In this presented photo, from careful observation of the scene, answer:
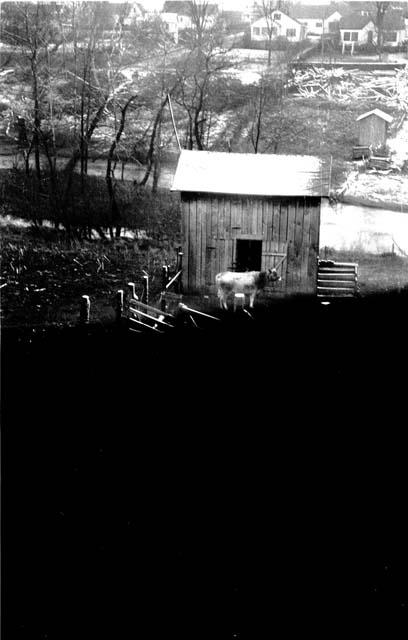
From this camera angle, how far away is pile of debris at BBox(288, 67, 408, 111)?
435cm

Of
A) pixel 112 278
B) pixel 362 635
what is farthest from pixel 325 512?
pixel 112 278

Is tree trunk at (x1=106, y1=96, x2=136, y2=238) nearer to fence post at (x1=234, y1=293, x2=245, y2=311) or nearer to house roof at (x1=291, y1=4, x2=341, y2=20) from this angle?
fence post at (x1=234, y1=293, x2=245, y2=311)

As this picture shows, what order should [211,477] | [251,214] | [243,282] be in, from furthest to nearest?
[251,214], [243,282], [211,477]

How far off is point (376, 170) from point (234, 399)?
1783mm

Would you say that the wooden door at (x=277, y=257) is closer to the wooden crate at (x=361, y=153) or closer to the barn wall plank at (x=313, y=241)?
the barn wall plank at (x=313, y=241)

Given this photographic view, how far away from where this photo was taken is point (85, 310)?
14.8ft

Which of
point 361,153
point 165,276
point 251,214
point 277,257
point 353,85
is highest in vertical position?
point 353,85

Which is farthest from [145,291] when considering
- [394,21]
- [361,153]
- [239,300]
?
[394,21]

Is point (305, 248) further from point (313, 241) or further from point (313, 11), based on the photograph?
point (313, 11)

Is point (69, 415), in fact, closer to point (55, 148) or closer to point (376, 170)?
point (55, 148)

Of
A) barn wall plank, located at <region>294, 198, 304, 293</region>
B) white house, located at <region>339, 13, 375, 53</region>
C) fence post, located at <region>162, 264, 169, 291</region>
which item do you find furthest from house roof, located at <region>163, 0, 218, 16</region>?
fence post, located at <region>162, 264, 169, 291</region>

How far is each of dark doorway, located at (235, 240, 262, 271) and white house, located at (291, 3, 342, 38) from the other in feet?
4.47

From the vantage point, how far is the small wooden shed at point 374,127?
14.3 ft

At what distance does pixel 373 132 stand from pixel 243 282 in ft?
4.22
